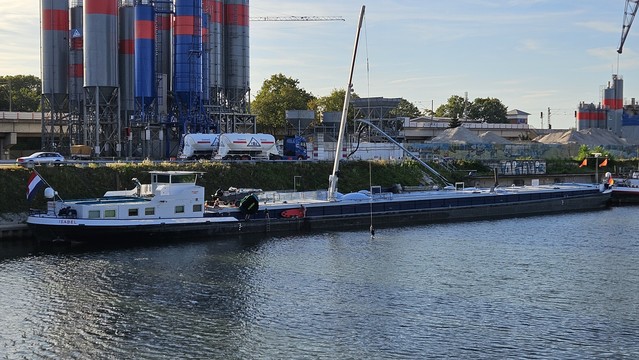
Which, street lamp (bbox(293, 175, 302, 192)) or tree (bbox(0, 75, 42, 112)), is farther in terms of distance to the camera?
tree (bbox(0, 75, 42, 112))

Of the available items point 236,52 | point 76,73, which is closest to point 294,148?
point 236,52

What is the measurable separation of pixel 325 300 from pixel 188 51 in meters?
58.0

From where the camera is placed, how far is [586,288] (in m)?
41.9

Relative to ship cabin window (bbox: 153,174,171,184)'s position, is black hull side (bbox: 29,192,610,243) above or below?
below

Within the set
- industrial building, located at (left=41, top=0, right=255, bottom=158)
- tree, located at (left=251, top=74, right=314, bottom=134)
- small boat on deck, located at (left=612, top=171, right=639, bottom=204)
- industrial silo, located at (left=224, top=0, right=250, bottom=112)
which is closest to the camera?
industrial building, located at (left=41, top=0, right=255, bottom=158)

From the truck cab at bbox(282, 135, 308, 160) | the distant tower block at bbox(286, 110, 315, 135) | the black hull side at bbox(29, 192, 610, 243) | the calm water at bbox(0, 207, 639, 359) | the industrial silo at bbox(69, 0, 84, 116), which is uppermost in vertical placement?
the industrial silo at bbox(69, 0, 84, 116)

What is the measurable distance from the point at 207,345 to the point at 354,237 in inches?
1146

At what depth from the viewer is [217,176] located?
74.1 metres

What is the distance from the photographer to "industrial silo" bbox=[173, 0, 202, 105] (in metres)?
90.9

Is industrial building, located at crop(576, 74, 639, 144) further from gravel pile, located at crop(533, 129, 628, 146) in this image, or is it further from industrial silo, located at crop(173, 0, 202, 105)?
industrial silo, located at crop(173, 0, 202, 105)

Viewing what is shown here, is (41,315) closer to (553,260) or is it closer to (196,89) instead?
(553,260)

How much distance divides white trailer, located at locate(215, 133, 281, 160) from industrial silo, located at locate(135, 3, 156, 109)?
1317 cm

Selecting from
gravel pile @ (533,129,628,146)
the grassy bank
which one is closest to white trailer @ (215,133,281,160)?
the grassy bank

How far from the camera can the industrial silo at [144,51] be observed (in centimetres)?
8944
